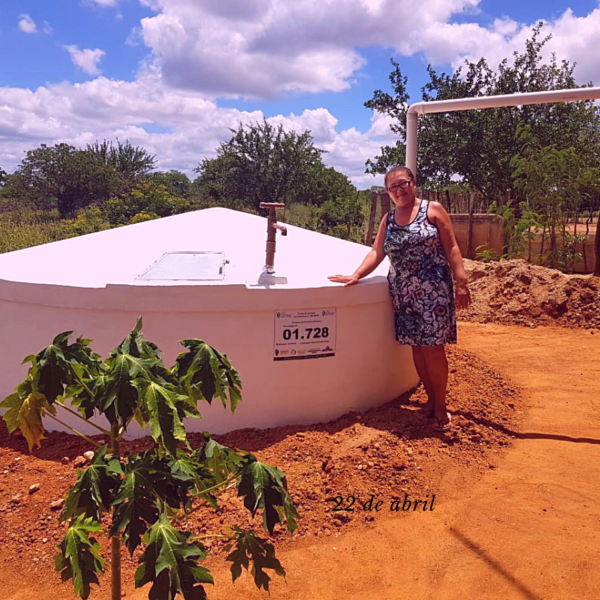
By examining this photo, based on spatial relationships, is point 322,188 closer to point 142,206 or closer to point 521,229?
point 142,206

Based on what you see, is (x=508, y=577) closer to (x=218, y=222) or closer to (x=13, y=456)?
(x=13, y=456)

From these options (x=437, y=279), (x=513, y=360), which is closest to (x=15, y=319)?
(x=437, y=279)

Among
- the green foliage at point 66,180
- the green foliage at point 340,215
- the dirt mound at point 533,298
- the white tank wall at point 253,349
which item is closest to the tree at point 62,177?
the green foliage at point 66,180

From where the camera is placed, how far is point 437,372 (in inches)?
155

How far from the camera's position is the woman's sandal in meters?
3.94

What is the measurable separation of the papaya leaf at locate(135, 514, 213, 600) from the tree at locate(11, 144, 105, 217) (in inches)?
1054

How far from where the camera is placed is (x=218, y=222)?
17.3 feet

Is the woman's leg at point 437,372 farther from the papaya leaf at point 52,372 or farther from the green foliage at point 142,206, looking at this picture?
the green foliage at point 142,206

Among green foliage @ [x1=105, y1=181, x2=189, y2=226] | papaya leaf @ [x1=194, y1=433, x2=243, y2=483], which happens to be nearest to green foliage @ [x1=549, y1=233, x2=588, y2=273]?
papaya leaf @ [x1=194, y1=433, x2=243, y2=483]

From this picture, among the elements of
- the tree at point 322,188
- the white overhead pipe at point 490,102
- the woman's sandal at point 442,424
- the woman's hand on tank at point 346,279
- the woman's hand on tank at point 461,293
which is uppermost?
the tree at point 322,188

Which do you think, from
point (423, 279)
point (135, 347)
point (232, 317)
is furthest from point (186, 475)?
point (423, 279)

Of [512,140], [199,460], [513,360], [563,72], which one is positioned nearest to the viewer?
[199,460]

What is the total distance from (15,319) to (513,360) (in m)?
4.49

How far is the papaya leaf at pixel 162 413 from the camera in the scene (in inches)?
56.1
